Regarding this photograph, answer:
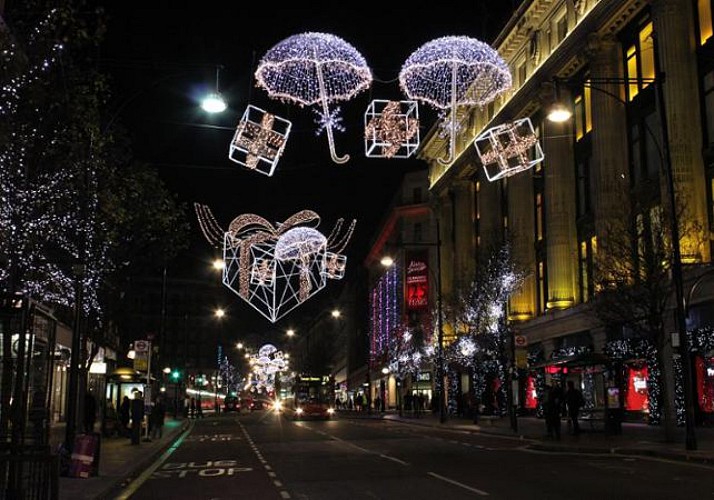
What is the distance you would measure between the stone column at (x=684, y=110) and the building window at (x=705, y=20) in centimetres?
36

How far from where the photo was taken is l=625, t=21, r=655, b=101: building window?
36.8 metres

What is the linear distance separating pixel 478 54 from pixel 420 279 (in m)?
54.1

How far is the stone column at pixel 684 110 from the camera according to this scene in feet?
102

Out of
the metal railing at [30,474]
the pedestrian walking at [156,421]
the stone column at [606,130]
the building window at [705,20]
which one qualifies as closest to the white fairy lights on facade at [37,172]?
the metal railing at [30,474]

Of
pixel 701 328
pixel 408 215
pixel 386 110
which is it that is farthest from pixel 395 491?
pixel 408 215

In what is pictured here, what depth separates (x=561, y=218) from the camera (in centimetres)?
4497

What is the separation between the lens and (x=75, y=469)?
16.5 m

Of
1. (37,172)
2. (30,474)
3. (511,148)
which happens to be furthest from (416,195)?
(30,474)

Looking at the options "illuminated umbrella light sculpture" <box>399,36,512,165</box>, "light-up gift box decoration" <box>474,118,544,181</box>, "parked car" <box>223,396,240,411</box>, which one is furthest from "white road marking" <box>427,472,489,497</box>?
"parked car" <box>223,396,240,411</box>

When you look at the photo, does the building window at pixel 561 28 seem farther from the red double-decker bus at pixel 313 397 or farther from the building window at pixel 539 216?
the red double-decker bus at pixel 313 397

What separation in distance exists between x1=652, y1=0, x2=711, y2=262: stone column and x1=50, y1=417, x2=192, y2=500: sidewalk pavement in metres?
21.0

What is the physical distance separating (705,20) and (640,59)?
4.69 m

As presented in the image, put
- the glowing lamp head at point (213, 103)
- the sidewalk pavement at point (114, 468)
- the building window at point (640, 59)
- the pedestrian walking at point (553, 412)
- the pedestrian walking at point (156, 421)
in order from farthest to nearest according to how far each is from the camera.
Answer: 1. the building window at point (640, 59)
2. the pedestrian walking at point (156, 421)
3. the pedestrian walking at point (553, 412)
4. the glowing lamp head at point (213, 103)
5. the sidewalk pavement at point (114, 468)

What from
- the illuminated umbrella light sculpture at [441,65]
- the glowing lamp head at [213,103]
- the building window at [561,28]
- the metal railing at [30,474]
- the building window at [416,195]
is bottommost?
the metal railing at [30,474]
